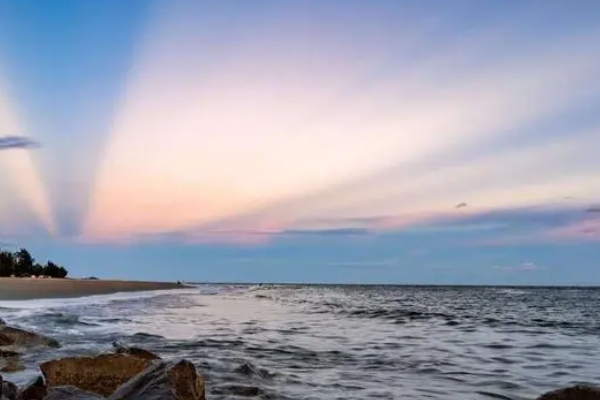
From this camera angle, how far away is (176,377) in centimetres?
740

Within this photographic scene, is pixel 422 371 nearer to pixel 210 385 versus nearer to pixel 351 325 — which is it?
pixel 210 385

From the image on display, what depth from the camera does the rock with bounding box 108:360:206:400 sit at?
713 centimetres

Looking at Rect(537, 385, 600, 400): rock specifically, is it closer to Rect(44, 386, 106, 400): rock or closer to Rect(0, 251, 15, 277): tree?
Rect(44, 386, 106, 400): rock

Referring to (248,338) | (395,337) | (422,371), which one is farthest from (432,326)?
(422,371)

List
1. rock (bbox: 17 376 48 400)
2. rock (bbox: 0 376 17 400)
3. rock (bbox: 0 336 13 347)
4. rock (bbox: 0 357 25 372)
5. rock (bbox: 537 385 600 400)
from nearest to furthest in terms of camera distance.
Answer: rock (bbox: 537 385 600 400) < rock (bbox: 0 376 17 400) < rock (bbox: 17 376 48 400) < rock (bbox: 0 357 25 372) < rock (bbox: 0 336 13 347)

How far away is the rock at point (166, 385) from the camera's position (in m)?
7.13

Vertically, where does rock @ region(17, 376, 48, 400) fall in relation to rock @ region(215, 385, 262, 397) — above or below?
above

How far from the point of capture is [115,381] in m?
9.33

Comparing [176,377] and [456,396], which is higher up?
[176,377]

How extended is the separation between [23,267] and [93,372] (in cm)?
9118

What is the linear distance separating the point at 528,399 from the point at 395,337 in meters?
10.9

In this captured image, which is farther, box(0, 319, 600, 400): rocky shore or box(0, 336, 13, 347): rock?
box(0, 336, 13, 347): rock

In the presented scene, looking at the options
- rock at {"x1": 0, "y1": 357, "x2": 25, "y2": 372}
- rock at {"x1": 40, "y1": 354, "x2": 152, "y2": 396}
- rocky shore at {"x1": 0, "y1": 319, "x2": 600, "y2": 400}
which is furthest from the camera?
rock at {"x1": 0, "y1": 357, "x2": 25, "y2": 372}

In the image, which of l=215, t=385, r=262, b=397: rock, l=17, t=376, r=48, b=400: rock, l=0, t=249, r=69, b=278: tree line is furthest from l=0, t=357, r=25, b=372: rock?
l=0, t=249, r=69, b=278: tree line
